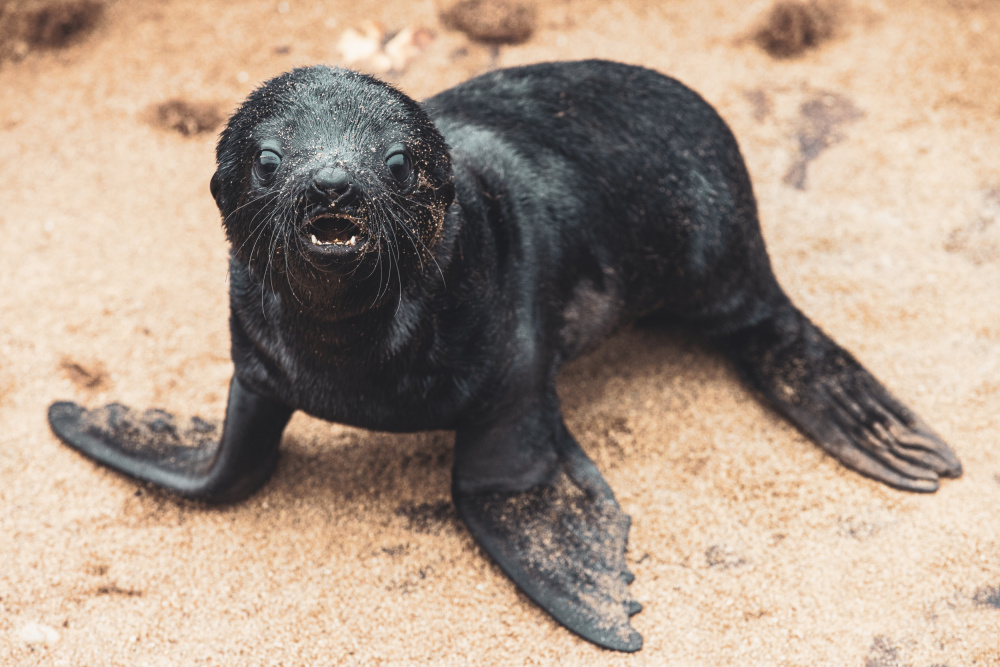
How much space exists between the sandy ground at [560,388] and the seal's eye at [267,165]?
1394 mm

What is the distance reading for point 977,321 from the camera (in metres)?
4.18

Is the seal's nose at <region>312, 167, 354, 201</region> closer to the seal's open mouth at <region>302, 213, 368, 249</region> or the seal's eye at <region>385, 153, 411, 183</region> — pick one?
the seal's open mouth at <region>302, 213, 368, 249</region>

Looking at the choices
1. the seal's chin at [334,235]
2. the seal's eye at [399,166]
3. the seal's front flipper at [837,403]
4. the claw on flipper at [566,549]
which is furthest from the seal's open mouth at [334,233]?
the seal's front flipper at [837,403]

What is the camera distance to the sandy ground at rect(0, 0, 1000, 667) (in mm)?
3141

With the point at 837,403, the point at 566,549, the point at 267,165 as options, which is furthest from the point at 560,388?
the point at 267,165

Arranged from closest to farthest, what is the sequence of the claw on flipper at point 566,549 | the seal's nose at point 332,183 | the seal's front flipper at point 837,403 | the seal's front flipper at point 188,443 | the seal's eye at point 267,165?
the seal's nose at point 332,183 < the seal's eye at point 267,165 < the claw on flipper at point 566,549 < the seal's front flipper at point 188,443 < the seal's front flipper at point 837,403

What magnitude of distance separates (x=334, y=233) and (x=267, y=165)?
0.89 feet

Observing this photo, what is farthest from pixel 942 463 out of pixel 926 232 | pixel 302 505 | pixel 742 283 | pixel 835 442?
pixel 302 505

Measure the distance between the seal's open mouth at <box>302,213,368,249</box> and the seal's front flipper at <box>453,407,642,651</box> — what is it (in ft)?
3.58

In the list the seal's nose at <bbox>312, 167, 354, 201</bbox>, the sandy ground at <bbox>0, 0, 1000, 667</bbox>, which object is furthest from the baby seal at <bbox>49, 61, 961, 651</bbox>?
the sandy ground at <bbox>0, 0, 1000, 667</bbox>

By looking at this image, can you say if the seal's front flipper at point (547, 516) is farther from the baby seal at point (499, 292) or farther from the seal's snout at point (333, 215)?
the seal's snout at point (333, 215)

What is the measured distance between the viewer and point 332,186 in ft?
7.60

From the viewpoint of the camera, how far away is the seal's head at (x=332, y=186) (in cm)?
240

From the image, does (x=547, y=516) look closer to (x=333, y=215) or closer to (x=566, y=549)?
(x=566, y=549)
